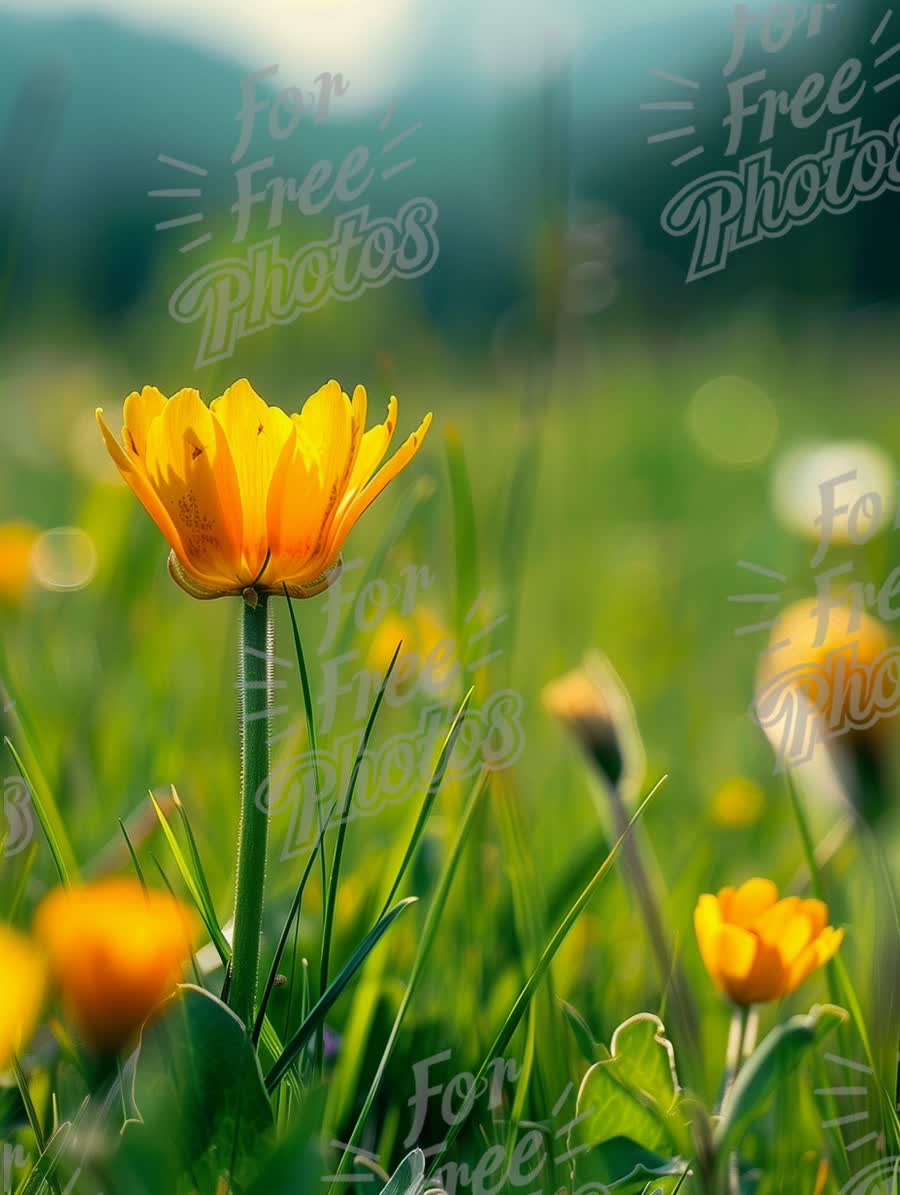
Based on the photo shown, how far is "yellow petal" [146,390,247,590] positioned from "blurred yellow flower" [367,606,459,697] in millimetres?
347

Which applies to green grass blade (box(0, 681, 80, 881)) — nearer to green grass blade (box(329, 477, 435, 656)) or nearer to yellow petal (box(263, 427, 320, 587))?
yellow petal (box(263, 427, 320, 587))

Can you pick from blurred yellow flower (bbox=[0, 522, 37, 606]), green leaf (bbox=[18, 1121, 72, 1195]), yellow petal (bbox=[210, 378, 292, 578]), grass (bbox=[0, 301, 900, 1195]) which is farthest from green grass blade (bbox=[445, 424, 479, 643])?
blurred yellow flower (bbox=[0, 522, 37, 606])

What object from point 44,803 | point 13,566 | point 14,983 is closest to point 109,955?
point 14,983

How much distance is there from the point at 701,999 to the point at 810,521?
2.18 feet

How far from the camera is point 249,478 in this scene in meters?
0.40

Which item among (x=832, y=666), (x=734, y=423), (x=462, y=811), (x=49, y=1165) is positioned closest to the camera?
(x=49, y=1165)

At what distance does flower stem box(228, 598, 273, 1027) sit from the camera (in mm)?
373

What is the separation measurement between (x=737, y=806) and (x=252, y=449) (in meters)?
0.62

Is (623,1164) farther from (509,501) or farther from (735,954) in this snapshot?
(509,501)

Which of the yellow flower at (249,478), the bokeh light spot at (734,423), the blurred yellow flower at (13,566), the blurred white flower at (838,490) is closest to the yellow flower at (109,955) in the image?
the yellow flower at (249,478)

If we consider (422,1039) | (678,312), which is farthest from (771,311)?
(422,1039)

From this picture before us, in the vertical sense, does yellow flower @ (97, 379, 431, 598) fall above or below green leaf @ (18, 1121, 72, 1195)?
above

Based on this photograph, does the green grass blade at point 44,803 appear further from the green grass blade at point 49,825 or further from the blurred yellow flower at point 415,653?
the blurred yellow flower at point 415,653

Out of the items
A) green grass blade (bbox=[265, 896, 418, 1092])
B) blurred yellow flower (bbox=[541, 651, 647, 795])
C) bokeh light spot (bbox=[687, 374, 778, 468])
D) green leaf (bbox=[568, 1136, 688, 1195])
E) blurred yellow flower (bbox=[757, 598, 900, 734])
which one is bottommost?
green leaf (bbox=[568, 1136, 688, 1195])
